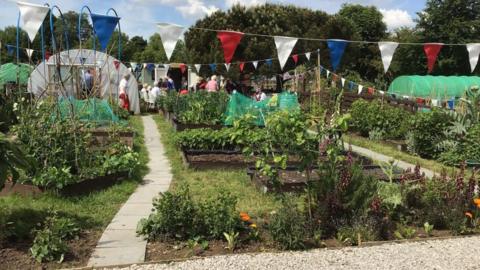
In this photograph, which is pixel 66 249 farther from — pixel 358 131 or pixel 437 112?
pixel 358 131

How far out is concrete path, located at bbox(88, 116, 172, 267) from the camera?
180 inches

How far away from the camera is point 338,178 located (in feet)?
18.0

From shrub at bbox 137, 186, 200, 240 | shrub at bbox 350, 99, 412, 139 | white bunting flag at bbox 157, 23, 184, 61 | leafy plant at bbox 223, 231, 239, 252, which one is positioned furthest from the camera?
shrub at bbox 350, 99, 412, 139

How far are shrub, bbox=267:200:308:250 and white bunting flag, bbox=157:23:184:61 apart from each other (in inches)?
270

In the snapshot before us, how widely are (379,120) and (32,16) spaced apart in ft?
31.7

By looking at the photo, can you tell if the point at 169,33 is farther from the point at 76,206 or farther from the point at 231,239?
the point at 231,239

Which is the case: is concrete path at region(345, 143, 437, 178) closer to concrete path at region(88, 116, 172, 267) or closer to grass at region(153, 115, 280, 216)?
grass at region(153, 115, 280, 216)

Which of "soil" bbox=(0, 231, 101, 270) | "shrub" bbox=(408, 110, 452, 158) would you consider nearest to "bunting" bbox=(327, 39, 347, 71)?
"shrub" bbox=(408, 110, 452, 158)

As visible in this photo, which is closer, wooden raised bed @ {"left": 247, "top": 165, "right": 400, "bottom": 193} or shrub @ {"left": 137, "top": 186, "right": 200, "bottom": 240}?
shrub @ {"left": 137, "top": 186, "right": 200, "bottom": 240}

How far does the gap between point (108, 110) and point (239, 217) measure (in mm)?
8445

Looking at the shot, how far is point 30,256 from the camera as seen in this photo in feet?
14.6

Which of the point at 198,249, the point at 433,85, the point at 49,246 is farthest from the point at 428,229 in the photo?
the point at 433,85

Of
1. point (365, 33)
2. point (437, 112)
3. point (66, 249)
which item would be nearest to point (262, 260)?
point (66, 249)

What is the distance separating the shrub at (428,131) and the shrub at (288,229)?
7.05 metres
